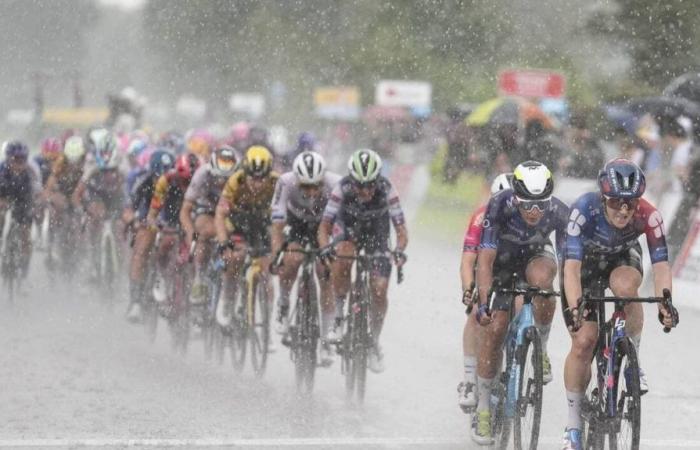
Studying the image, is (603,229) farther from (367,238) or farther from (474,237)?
(367,238)

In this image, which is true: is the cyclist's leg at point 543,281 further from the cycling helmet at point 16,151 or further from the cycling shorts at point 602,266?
the cycling helmet at point 16,151

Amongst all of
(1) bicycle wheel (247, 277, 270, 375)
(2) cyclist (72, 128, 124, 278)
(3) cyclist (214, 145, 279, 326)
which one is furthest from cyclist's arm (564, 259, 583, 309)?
(2) cyclist (72, 128, 124, 278)

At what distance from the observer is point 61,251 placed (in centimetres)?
1756

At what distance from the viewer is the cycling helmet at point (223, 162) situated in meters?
12.6

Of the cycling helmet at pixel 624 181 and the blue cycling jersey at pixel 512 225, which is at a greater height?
the cycling helmet at pixel 624 181

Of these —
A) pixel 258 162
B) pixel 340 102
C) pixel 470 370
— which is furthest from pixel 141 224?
pixel 340 102

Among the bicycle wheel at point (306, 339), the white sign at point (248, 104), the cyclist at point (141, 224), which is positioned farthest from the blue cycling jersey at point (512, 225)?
the white sign at point (248, 104)

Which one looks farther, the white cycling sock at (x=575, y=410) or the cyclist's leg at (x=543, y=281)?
the cyclist's leg at (x=543, y=281)

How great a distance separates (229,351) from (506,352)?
515 centimetres

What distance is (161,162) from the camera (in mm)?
14312

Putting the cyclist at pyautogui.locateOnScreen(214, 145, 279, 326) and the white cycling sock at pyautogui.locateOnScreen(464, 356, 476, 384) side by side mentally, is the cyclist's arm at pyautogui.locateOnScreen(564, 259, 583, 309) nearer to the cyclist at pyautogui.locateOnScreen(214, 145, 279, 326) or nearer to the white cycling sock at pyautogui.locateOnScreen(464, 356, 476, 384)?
the white cycling sock at pyautogui.locateOnScreen(464, 356, 476, 384)

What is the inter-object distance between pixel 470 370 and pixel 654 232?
1.60 metres

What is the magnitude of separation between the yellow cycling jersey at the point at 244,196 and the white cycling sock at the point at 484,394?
4103 mm

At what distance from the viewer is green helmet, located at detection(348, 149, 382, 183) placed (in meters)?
10.2
